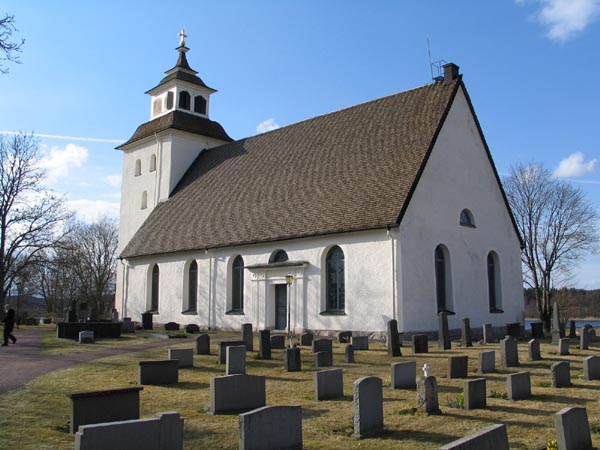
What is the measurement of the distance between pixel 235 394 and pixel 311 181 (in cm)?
1816

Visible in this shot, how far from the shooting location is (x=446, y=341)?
61.5ft

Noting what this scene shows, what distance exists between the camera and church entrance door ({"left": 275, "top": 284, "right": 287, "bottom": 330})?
2523 centimetres

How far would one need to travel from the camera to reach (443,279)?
2370 cm

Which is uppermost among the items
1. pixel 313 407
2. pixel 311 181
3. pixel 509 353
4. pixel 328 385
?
pixel 311 181

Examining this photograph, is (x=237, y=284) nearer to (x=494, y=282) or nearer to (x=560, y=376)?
(x=494, y=282)

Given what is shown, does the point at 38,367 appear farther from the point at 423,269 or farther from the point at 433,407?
the point at 423,269

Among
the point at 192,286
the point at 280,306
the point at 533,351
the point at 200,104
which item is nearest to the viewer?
the point at 533,351

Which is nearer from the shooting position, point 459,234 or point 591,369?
point 591,369

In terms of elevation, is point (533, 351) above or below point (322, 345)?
below

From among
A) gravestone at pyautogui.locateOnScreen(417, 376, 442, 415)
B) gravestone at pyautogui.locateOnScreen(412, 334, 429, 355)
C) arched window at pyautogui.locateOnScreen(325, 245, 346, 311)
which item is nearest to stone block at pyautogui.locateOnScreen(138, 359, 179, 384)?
gravestone at pyautogui.locateOnScreen(417, 376, 442, 415)

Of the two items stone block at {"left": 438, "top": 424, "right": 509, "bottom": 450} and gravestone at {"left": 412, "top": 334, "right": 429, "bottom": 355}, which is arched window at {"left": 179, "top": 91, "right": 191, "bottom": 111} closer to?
gravestone at {"left": 412, "top": 334, "right": 429, "bottom": 355}

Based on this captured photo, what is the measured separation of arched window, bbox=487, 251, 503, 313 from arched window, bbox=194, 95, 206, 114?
22.1 metres

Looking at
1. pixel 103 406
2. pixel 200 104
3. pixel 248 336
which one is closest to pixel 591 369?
pixel 103 406

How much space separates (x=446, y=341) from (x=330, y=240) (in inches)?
262
